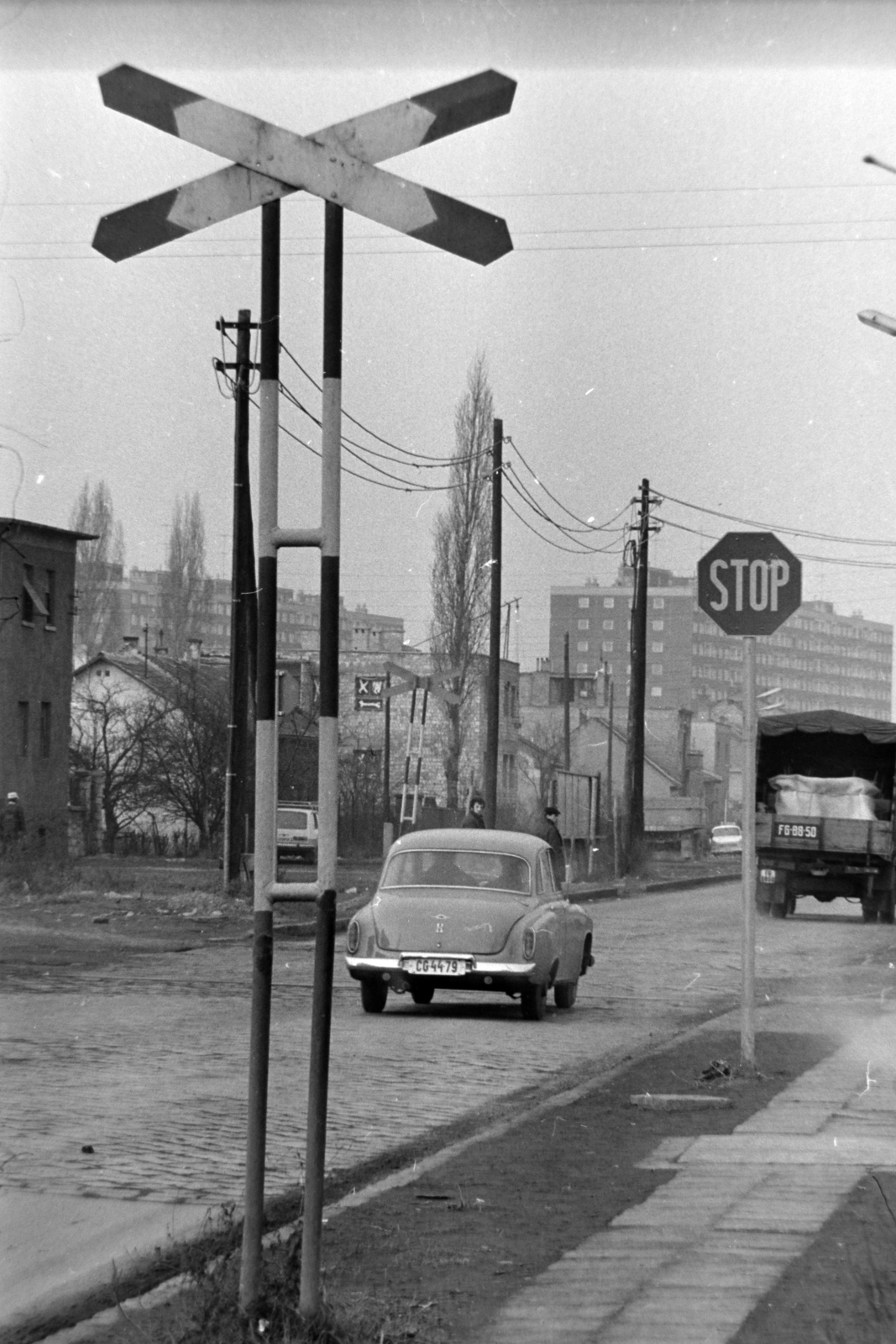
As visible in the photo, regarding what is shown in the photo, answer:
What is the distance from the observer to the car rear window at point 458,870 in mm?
14688

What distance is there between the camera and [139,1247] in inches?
238

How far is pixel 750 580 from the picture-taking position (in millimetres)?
10469

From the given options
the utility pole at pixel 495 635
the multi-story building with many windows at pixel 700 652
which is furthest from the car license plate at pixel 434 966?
the multi-story building with many windows at pixel 700 652

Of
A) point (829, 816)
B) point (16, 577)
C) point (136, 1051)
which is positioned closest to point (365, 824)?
point (16, 577)

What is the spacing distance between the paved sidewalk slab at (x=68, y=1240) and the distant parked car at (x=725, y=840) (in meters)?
73.4

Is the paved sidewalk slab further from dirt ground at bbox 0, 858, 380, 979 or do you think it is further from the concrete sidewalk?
dirt ground at bbox 0, 858, 380, 979

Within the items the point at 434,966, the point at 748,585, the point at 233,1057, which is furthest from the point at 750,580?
the point at 434,966

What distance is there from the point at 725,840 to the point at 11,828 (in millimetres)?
51283

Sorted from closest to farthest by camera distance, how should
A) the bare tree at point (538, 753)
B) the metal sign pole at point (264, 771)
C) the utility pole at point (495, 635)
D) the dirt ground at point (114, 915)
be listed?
1. the metal sign pole at point (264, 771)
2. the dirt ground at point (114, 915)
3. the utility pole at point (495, 635)
4. the bare tree at point (538, 753)

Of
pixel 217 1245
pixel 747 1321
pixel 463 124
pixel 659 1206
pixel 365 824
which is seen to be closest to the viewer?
pixel 463 124

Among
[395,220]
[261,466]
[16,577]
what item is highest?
[16,577]

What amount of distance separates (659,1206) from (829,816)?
24837 mm

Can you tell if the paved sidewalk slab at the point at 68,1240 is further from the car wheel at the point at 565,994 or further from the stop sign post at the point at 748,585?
the car wheel at the point at 565,994

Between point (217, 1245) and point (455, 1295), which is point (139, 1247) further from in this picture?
point (455, 1295)
